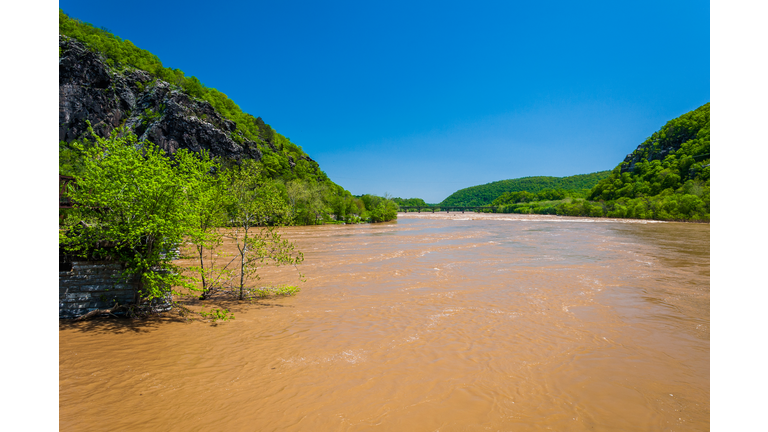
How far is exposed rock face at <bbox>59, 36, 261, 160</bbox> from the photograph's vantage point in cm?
6800

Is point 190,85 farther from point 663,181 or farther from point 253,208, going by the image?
point 663,181

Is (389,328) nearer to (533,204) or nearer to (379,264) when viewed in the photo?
(379,264)

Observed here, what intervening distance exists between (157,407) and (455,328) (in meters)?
7.37

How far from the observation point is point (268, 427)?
5.04 meters

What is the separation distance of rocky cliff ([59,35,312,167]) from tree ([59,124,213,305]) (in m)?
72.1

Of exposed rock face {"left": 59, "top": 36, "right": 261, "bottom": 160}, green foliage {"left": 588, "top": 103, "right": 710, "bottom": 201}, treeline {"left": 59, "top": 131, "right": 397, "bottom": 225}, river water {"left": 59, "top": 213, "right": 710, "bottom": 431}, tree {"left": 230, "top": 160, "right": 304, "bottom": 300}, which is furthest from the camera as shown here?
green foliage {"left": 588, "top": 103, "right": 710, "bottom": 201}

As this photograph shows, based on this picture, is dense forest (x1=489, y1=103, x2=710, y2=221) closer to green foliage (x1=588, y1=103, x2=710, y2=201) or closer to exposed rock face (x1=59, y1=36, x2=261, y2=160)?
green foliage (x1=588, y1=103, x2=710, y2=201)

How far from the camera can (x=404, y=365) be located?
7250mm

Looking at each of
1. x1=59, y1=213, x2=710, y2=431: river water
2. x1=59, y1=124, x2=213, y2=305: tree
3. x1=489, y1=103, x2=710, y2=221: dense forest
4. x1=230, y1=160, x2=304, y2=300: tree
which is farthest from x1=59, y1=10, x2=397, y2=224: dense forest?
x1=489, y1=103, x2=710, y2=221: dense forest

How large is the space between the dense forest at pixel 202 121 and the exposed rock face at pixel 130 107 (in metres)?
0.34

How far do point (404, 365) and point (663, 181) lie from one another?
144023 mm

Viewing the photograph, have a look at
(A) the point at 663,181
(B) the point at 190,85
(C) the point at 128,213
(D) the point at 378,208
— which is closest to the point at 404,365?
(C) the point at 128,213

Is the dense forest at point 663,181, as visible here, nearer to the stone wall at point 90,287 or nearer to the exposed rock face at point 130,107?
the stone wall at point 90,287

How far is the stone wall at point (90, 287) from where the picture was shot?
8.36m
